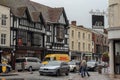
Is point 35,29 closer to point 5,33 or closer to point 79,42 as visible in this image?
point 5,33

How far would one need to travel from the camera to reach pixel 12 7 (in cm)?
5522

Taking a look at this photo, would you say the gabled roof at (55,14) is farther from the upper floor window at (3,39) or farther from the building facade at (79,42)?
the upper floor window at (3,39)

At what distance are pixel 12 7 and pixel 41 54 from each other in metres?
10.5

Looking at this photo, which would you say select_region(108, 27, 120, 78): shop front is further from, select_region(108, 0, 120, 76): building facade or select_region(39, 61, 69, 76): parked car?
select_region(39, 61, 69, 76): parked car

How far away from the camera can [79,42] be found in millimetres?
79562

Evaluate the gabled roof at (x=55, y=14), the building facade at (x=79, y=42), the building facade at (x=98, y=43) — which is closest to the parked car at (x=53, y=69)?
the gabled roof at (x=55, y=14)

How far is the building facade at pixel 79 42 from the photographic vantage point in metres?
→ 75.2

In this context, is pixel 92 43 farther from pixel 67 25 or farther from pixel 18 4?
pixel 18 4

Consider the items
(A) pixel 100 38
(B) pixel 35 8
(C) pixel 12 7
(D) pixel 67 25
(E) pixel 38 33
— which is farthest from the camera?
(A) pixel 100 38

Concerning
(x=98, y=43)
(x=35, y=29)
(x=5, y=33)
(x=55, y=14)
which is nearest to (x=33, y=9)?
(x=35, y=29)

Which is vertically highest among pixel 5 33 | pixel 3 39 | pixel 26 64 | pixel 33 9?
pixel 33 9

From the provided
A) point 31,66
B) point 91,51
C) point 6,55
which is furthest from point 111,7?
point 91,51

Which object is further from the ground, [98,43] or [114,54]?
[98,43]

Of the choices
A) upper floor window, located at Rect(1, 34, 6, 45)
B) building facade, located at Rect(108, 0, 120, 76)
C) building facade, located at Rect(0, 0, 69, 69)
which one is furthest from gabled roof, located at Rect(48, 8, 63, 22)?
building facade, located at Rect(108, 0, 120, 76)
